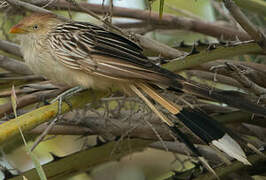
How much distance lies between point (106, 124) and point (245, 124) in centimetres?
74

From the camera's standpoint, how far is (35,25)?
7.99 feet

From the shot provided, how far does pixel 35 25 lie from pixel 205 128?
1018 mm

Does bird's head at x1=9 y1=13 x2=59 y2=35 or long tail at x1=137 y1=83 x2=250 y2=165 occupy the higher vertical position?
bird's head at x1=9 y1=13 x2=59 y2=35

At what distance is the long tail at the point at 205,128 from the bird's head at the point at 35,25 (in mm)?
691

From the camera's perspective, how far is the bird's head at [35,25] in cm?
243

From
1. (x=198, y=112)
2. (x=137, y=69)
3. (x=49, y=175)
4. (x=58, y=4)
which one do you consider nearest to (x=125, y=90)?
(x=137, y=69)

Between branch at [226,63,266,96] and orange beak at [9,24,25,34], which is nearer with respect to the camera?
branch at [226,63,266,96]

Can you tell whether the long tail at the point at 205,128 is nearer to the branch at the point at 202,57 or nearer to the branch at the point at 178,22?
the branch at the point at 202,57

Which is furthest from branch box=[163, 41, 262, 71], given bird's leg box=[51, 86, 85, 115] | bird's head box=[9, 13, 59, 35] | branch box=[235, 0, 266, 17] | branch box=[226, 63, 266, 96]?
bird's head box=[9, 13, 59, 35]

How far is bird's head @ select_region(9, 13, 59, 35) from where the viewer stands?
7.96 feet

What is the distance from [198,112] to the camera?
200cm

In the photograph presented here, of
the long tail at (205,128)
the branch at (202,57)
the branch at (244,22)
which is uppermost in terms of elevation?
the branch at (244,22)

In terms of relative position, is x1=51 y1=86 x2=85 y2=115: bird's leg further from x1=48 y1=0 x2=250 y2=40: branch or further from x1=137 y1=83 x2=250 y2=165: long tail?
x1=48 y1=0 x2=250 y2=40: branch

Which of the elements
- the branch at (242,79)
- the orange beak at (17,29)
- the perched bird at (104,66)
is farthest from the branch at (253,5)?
the orange beak at (17,29)
